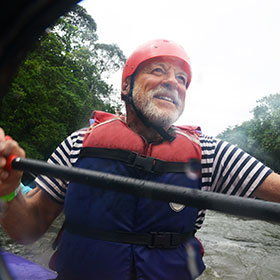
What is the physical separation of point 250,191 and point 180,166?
456mm

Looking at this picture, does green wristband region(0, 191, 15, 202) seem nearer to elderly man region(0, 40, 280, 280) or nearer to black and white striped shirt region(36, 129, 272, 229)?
elderly man region(0, 40, 280, 280)

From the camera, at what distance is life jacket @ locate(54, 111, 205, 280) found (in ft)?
4.01

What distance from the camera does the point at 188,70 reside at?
1.82 metres

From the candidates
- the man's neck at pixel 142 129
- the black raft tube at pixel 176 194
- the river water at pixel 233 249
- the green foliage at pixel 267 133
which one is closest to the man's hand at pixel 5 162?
the black raft tube at pixel 176 194

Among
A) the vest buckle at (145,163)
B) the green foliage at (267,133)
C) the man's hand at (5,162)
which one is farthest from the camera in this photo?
the green foliage at (267,133)

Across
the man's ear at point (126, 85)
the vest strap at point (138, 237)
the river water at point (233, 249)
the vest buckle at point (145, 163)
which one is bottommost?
the river water at point (233, 249)

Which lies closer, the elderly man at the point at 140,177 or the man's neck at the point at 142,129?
the elderly man at the point at 140,177

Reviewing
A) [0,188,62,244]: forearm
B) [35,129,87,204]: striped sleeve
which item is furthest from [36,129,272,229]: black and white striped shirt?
[0,188,62,244]: forearm

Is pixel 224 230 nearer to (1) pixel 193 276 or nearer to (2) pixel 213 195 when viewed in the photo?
(1) pixel 193 276

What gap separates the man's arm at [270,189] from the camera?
1349mm

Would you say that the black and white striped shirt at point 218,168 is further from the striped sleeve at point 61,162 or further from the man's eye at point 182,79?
the man's eye at point 182,79

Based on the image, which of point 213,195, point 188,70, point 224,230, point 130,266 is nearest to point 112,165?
point 130,266

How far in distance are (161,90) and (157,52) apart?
32 cm

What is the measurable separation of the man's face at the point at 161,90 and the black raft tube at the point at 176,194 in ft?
2.89
